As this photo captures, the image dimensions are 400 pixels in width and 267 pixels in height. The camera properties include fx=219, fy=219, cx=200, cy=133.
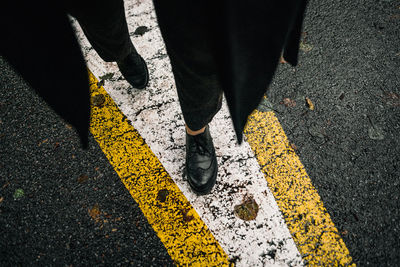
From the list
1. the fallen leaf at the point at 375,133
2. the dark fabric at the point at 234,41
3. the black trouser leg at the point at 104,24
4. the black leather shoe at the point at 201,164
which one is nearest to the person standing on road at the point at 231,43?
the dark fabric at the point at 234,41

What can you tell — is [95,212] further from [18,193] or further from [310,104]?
[310,104]

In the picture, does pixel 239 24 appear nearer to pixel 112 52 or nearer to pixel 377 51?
pixel 112 52

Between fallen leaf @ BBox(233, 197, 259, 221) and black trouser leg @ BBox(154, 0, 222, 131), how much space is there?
65 centimetres

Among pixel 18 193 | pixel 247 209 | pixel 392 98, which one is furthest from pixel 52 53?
pixel 392 98

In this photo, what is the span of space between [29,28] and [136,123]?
1.55 metres

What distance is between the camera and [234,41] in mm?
650

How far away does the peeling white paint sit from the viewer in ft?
4.23

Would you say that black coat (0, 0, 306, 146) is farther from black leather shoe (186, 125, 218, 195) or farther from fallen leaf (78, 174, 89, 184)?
black leather shoe (186, 125, 218, 195)

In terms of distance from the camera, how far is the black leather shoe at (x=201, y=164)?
4.67 ft

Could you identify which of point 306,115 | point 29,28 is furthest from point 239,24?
point 29,28

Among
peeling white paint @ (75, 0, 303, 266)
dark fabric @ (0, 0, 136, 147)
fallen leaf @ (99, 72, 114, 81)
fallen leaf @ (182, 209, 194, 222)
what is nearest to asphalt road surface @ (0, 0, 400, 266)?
dark fabric @ (0, 0, 136, 147)

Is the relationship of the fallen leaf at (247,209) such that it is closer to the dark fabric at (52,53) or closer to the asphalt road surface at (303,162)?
the asphalt road surface at (303,162)

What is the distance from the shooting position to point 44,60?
1.99 metres

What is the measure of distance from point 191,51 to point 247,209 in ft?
3.37
